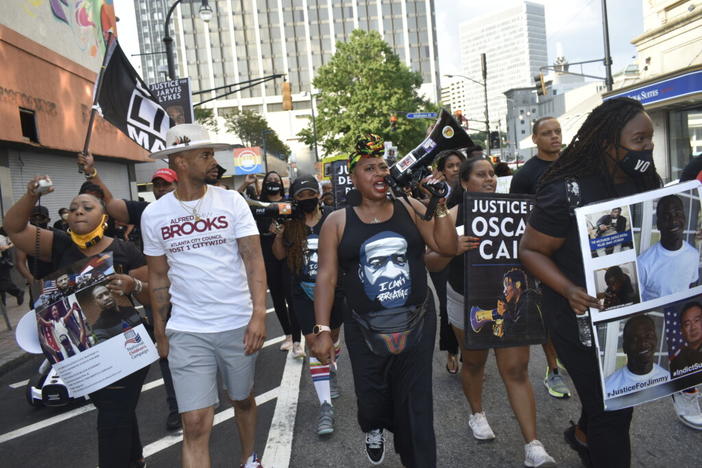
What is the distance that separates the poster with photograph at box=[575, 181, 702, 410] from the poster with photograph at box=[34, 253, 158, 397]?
7.92 feet

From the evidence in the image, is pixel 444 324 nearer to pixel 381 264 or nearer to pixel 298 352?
pixel 298 352

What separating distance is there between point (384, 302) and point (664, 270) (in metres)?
1.34

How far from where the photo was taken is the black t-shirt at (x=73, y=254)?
3.27 meters

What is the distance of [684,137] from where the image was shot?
20.3 m

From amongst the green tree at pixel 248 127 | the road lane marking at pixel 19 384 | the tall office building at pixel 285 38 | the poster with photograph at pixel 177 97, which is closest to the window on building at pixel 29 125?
the poster with photograph at pixel 177 97

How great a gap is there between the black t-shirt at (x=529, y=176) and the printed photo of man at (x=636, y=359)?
2259 mm

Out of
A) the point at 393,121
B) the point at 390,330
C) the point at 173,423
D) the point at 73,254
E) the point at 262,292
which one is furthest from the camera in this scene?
the point at 393,121

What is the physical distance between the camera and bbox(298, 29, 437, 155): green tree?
46188 millimetres

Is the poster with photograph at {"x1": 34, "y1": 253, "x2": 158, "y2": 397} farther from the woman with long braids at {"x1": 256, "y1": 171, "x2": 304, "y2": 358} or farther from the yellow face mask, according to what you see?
the woman with long braids at {"x1": 256, "y1": 171, "x2": 304, "y2": 358}

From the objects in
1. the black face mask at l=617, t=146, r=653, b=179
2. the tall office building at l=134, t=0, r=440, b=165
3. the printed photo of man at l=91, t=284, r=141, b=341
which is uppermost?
the tall office building at l=134, t=0, r=440, b=165

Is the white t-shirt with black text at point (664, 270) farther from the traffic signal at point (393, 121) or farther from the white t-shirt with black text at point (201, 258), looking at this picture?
the traffic signal at point (393, 121)

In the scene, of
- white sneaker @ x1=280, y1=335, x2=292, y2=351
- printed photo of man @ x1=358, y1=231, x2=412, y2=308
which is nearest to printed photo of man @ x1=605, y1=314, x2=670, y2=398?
printed photo of man @ x1=358, y1=231, x2=412, y2=308

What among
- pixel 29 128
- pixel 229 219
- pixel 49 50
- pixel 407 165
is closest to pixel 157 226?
pixel 229 219

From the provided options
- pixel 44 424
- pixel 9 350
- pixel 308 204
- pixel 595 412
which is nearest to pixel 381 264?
pixel 595 412
